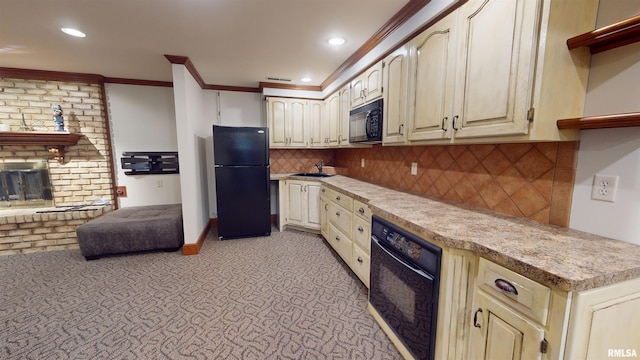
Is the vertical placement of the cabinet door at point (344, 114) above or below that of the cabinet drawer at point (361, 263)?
above

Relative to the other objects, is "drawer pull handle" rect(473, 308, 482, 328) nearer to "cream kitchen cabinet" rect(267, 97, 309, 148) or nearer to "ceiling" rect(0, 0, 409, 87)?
"ceiling" rect(0, 0, 409, 87)

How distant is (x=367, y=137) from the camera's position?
260 centimetres

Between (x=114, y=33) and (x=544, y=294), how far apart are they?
11.6 feet

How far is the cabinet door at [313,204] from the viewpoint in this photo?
361 centimetres

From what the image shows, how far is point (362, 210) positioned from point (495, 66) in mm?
1371

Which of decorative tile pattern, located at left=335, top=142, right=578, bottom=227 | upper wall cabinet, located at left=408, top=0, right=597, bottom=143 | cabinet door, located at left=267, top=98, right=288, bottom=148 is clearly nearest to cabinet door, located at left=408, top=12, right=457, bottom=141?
upper wall cabinet, located at left=408, top=0, right=597, bottom=143

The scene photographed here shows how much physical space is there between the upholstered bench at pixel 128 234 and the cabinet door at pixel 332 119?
240cm

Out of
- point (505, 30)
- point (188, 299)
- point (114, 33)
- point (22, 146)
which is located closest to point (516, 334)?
point (505, 30)

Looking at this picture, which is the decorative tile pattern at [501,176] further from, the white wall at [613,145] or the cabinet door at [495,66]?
the cabinet door at [495,66]

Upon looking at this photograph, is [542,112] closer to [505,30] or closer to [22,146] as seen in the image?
[505,30]

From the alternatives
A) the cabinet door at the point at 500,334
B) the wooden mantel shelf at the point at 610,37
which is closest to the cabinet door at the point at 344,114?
the wooden mantel shelf at the point at 610,37

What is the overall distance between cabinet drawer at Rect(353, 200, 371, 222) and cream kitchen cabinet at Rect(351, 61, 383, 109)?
3.54 ft

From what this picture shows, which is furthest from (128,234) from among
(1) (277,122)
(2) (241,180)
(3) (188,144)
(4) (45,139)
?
(1) (277,122)

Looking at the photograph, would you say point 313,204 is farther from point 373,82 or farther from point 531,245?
point 531,245
